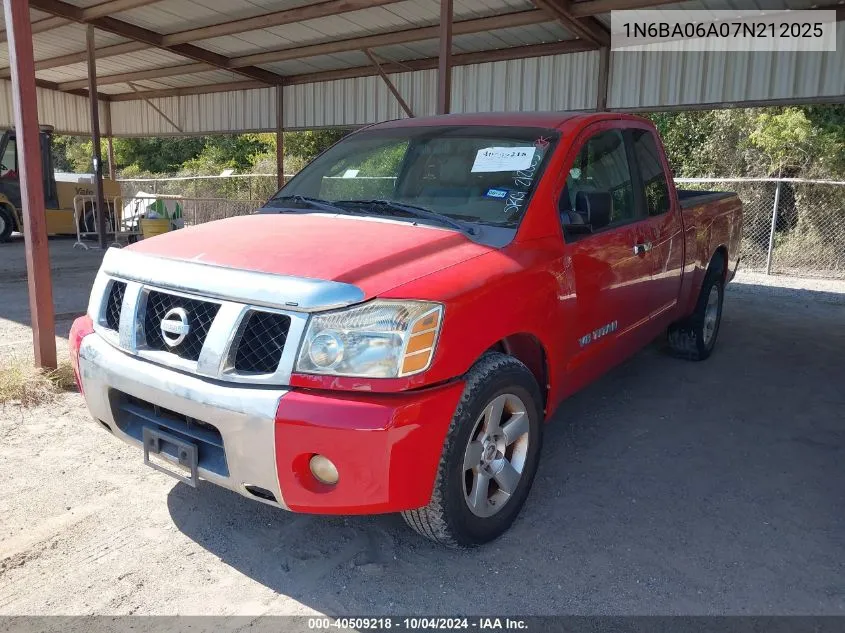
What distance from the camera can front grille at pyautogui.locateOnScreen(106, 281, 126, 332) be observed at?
307 centimetres

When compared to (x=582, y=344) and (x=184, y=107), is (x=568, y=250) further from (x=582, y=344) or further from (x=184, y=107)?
(x=184, y=107)

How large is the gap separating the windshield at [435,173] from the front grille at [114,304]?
3.56 feet

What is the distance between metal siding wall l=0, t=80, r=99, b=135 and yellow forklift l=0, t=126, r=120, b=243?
4.34 meters

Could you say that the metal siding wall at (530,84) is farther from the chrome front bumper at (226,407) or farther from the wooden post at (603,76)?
the chrome front bumper at (226,407)

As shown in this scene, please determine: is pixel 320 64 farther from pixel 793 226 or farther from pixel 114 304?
pixel 114 304

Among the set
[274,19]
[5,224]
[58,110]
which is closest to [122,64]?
[5,224]

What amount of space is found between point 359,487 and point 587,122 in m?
2.51

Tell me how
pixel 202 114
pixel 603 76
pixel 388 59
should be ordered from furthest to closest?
pixel 202 114
pixel 388 59
pixel 603 76

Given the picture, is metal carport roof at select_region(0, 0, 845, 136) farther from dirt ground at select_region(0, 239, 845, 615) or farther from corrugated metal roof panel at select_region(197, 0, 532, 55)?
dirt ground at select_region(0, 239, 845, 615)

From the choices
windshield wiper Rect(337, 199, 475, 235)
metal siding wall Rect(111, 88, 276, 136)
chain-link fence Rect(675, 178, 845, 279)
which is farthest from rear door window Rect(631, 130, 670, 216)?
metal siding wall Rect(111, 88, 276, 136)

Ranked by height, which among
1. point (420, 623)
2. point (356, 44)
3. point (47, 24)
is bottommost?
point (420, 623)

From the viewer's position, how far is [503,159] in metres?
3.56

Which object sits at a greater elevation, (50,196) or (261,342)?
(50,196)

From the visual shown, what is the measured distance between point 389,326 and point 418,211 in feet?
3.45
